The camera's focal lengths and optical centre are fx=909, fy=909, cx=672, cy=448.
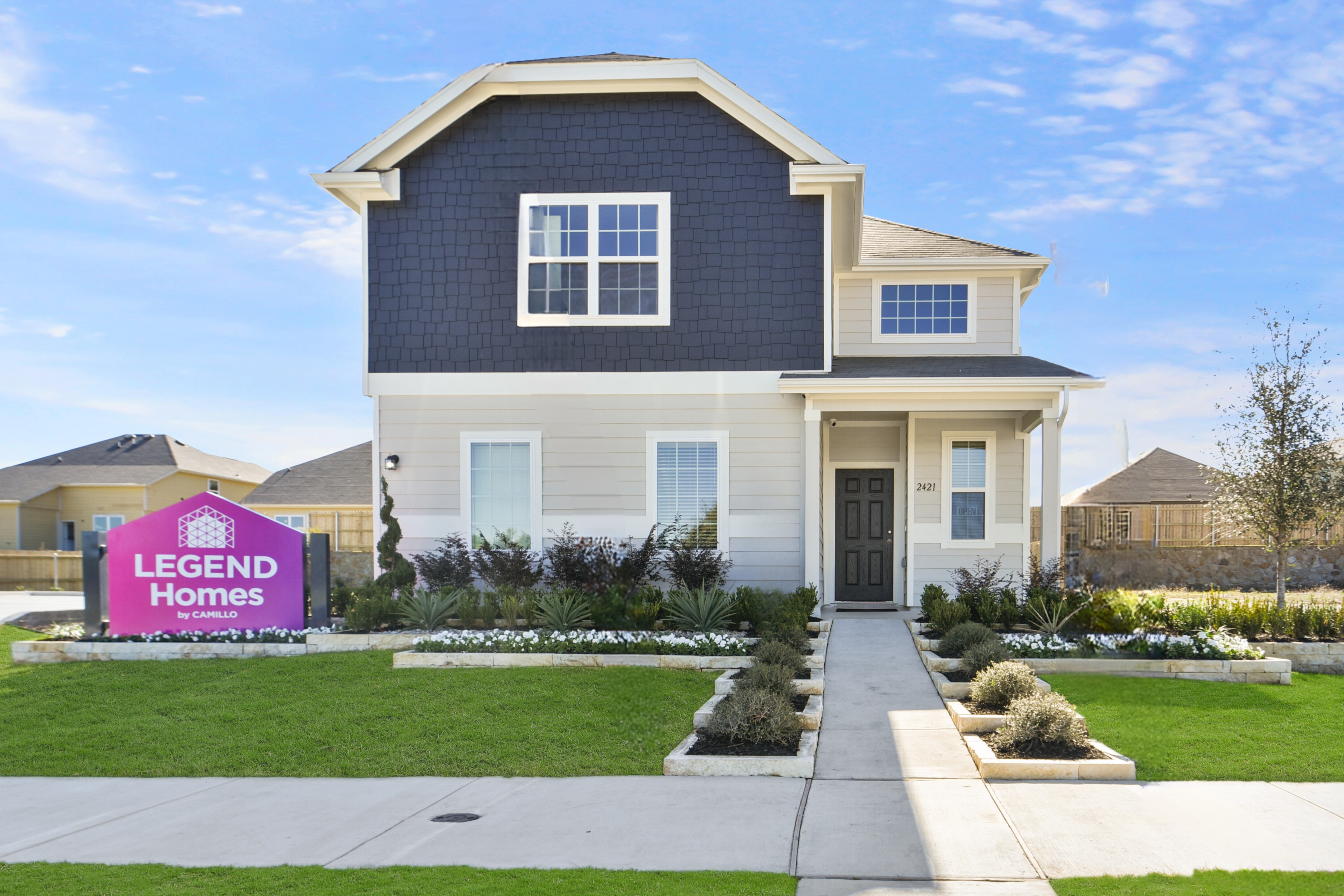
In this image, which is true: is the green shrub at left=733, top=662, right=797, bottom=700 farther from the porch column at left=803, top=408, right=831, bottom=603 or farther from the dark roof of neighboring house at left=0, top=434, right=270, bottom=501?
the dark roof of neighboring house at left=0, top=434, right=270, bottom=501

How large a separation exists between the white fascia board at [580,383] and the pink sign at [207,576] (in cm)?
261

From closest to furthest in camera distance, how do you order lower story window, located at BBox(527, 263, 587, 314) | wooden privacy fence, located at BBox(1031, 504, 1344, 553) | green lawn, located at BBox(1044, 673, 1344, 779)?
1. green lawn, located at BBox(1044, 673, 1344, 779)
2. lower story window, located at BBox(527, 263, 587, 314)
3. wooden privacy fence, located at BBox(1031, 504, 1344, 553)

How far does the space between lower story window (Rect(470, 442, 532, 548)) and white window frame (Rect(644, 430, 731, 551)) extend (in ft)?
5.55

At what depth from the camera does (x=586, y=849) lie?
209 inches

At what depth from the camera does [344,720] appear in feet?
27.9

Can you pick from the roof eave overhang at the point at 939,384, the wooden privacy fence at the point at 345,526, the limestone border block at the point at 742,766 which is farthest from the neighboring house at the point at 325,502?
the limestone border block at the point at 742,766

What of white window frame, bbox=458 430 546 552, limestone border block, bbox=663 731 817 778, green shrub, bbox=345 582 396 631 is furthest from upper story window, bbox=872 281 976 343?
limestone border block, bbox=663 731 817 778

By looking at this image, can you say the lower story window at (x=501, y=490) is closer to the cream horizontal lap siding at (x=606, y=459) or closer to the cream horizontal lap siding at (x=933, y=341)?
the cream horizontal lap siding at (x=606, y=459)

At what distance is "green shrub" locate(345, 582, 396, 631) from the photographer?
11742 mm

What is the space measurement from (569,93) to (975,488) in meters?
8.48

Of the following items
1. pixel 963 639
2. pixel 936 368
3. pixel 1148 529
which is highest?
pixel 936 368

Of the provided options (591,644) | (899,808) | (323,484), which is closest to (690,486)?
(591,644)

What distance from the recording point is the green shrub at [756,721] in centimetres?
732

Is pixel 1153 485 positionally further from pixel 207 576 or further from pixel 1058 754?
pixel 207 576
